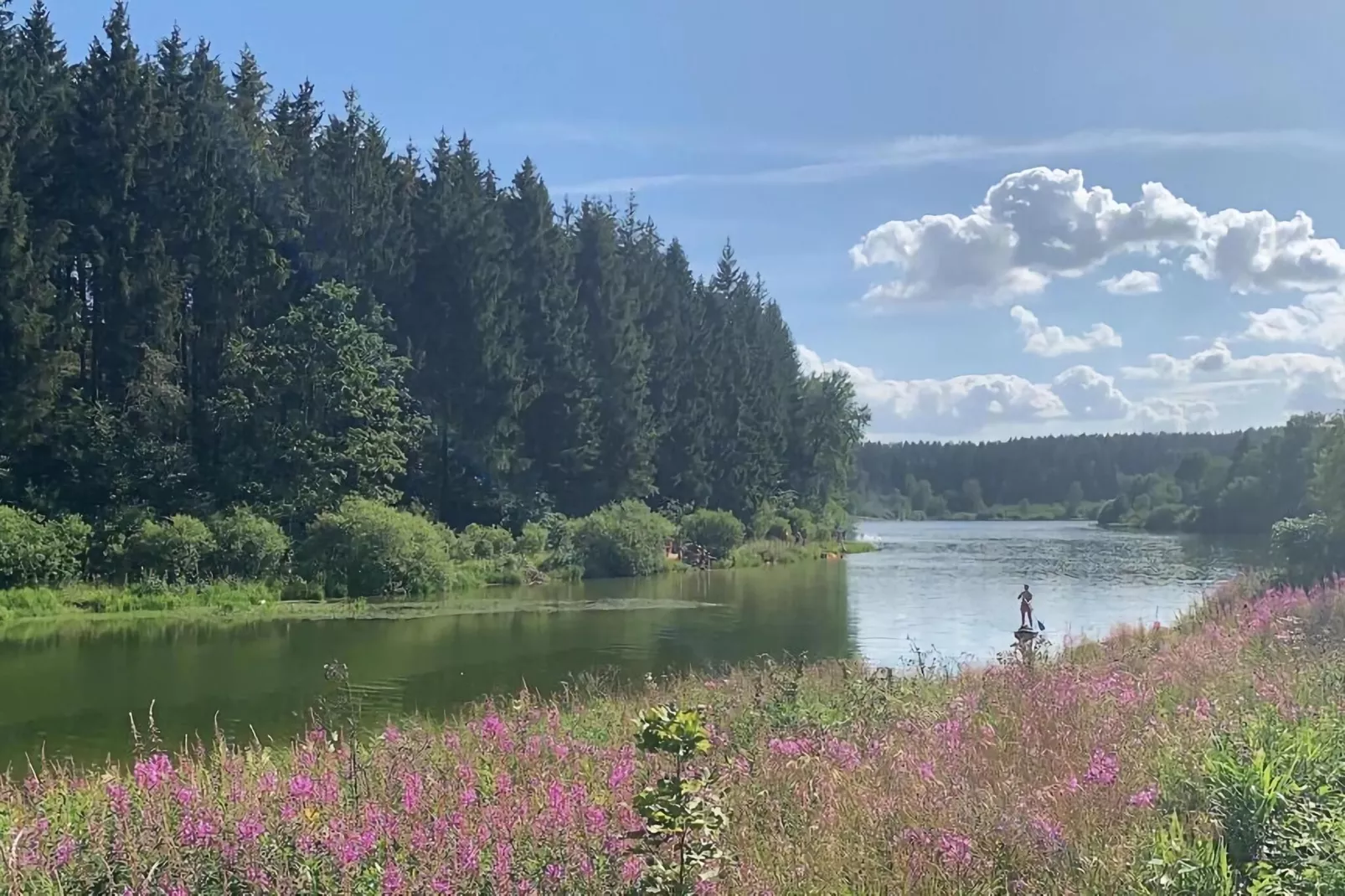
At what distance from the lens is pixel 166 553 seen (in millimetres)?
32125

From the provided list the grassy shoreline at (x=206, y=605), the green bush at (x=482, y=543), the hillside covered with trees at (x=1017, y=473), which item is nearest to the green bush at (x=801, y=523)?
the green bush at (x=482, y=543)

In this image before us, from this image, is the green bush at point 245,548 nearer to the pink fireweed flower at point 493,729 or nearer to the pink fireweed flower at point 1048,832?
the pink fireweed flower at point 493,729

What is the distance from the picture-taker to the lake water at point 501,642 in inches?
634

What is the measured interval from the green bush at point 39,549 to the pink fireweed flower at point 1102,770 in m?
30.2

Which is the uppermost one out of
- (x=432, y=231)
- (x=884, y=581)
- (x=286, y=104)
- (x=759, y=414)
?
(x=286, y=104)

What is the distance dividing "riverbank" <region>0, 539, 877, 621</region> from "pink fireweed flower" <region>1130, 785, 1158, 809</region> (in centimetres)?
2596

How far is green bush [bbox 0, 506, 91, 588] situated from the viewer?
96.6ft

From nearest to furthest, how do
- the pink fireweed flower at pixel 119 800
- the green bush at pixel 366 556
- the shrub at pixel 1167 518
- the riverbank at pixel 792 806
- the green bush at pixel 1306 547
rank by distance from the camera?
the riverbank at pixel 792 806 < the pink fireweed flower at pixel 119 800 < the green bush at pixel 1306 547 < the green bush at pixel 366 556 < the shrub at pixel 1167 518

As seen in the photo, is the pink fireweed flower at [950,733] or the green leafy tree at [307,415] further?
the green leafy tree at [307,415]

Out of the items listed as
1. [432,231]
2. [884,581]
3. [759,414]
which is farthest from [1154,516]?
[432,231]

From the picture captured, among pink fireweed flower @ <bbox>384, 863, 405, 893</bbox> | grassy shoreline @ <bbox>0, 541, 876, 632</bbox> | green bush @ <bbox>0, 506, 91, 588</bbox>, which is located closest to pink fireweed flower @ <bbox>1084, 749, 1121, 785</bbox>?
pink fireweed flower @ <bbox>384, 863, 405, 893</bbox>

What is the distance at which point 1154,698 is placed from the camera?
852 cm

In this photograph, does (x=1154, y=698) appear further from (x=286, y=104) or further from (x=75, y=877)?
(x=286, y=104)

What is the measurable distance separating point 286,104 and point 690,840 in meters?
54.6
